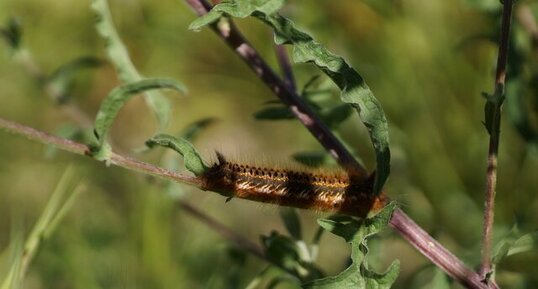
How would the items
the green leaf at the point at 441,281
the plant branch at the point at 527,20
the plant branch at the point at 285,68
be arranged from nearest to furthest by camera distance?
the green leaf at the point at 441,281 < the plant branch at the point at 285,68 < the plant branch at the point at 527,20

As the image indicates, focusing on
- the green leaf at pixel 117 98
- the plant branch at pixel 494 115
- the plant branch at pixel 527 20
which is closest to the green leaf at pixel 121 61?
the green leaf at pixel 117 98

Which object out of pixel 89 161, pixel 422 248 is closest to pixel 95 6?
pixel 422 248

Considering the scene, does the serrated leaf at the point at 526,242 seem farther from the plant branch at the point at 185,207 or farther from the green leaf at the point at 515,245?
the plant branch at the point at 185,207

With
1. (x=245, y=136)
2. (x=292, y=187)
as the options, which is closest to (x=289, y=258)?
(x=292, y=187)

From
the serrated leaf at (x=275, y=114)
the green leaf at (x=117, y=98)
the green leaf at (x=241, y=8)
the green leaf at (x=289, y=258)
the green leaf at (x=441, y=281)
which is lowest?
the green leaf at (x=441, y=281)

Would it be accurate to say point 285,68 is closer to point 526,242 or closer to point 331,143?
point 331,143

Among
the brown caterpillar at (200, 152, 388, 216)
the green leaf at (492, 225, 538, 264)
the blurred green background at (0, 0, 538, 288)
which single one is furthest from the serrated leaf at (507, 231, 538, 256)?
the blurred green background at (0, 0, 538, 288)
